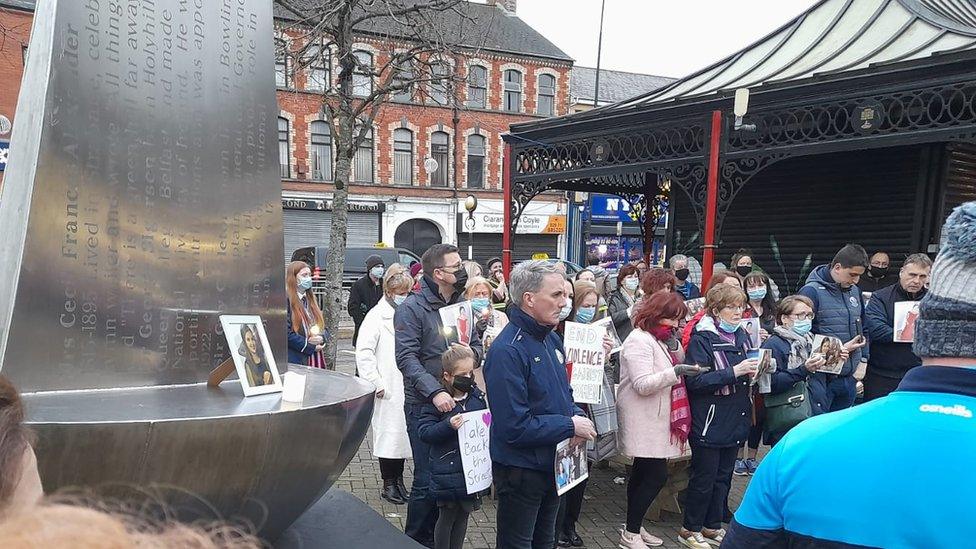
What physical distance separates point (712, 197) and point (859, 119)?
73.5 inches

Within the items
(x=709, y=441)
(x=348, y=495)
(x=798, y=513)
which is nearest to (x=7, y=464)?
(x=798, y=513)

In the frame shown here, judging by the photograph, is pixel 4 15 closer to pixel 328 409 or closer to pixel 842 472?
pixel 328 409

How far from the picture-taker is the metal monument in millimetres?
2029

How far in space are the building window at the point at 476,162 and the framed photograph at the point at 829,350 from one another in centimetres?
2569

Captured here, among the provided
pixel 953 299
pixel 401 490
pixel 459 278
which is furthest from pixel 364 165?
pixel 953 299

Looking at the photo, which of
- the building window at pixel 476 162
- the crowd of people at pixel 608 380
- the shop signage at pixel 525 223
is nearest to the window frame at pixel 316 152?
the shop signage at pixel 525 223

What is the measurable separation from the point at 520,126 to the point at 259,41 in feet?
25.4

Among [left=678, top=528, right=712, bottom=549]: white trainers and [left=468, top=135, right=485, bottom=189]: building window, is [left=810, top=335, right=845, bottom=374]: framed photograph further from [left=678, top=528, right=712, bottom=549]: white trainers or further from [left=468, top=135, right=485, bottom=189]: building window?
[left=468, top=135, right=485, bottom=189]: building window

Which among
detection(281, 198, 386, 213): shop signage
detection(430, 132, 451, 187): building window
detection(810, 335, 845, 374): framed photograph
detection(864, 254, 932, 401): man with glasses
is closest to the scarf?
detection(810, 335, 845, 374): framed photograph

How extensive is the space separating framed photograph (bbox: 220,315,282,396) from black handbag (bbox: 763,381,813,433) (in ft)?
13.1

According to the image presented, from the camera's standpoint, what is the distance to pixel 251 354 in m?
2.62

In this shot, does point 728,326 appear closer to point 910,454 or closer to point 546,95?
point 910,454

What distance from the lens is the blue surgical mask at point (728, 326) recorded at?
13.6ft

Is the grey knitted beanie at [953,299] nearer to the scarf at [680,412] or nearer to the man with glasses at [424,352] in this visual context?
the man with glasses at [424,352]
